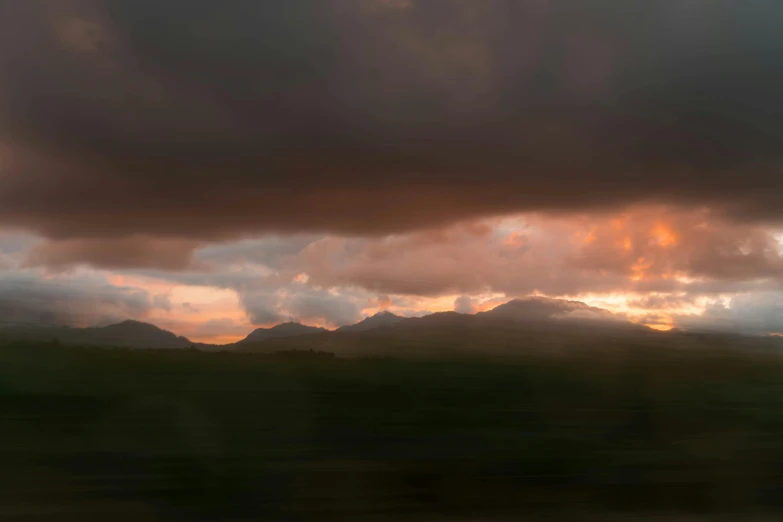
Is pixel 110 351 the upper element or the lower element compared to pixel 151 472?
upper

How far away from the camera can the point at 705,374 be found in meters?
11.3

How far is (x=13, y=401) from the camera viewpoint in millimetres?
8133

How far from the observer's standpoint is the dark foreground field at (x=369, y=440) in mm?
6199

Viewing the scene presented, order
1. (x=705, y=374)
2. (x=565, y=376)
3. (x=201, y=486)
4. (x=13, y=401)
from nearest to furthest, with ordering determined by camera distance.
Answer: (x=201, y=486)
(x=13, y=401)
(x=565, y=376)
(x=705, y=374)

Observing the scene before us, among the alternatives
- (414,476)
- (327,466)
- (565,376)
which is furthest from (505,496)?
Result: (565,376)

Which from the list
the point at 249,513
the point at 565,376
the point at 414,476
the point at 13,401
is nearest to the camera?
the point at 249,513

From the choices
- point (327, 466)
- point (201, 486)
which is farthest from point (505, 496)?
point (201, 486)

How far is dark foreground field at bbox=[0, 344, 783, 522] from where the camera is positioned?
20.3ft

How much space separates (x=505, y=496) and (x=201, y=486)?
289 centimetres

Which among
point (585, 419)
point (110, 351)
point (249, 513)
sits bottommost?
point (249, 513)

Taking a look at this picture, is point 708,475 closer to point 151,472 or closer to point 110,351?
point 151,472

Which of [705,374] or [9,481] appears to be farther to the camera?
[705,374]

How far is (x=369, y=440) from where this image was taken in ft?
25.2

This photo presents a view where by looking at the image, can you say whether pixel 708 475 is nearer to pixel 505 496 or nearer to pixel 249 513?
pixel 505 496
